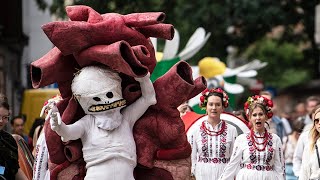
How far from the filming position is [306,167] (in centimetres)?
1288

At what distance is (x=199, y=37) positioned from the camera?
23.8m

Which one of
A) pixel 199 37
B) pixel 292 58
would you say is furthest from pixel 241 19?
pixel 292 58

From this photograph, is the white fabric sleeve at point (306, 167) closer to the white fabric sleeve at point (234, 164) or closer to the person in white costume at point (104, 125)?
the white fabric sleeve at point (234, 164)

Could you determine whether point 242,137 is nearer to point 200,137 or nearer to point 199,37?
point 200,137

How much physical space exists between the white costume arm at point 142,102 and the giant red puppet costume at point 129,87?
25mm

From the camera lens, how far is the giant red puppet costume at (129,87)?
399 inches

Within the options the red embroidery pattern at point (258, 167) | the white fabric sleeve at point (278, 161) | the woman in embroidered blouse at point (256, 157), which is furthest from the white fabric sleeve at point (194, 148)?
the white fabric sleeve at point (278, 161)

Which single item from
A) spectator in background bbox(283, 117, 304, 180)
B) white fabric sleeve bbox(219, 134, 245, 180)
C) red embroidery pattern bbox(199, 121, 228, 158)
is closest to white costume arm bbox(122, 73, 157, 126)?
white fabric sleeve bbox(219, 134, 245, 180)

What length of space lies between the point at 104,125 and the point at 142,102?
0.41 meters

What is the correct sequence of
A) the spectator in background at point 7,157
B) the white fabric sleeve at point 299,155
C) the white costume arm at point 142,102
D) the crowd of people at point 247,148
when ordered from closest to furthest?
the white costume arm at point 142,102 < the spectator in background at point 7,157 < the crowd of people at point 247,148 < the white fabric sleeve at point 299,155

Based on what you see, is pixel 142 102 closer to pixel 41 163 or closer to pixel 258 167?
pixel 41 163

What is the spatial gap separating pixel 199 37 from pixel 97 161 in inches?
545

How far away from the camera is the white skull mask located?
1018 centimetres

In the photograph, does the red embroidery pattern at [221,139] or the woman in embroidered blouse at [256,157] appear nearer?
the woman in embroidered blouse at [256,157]
